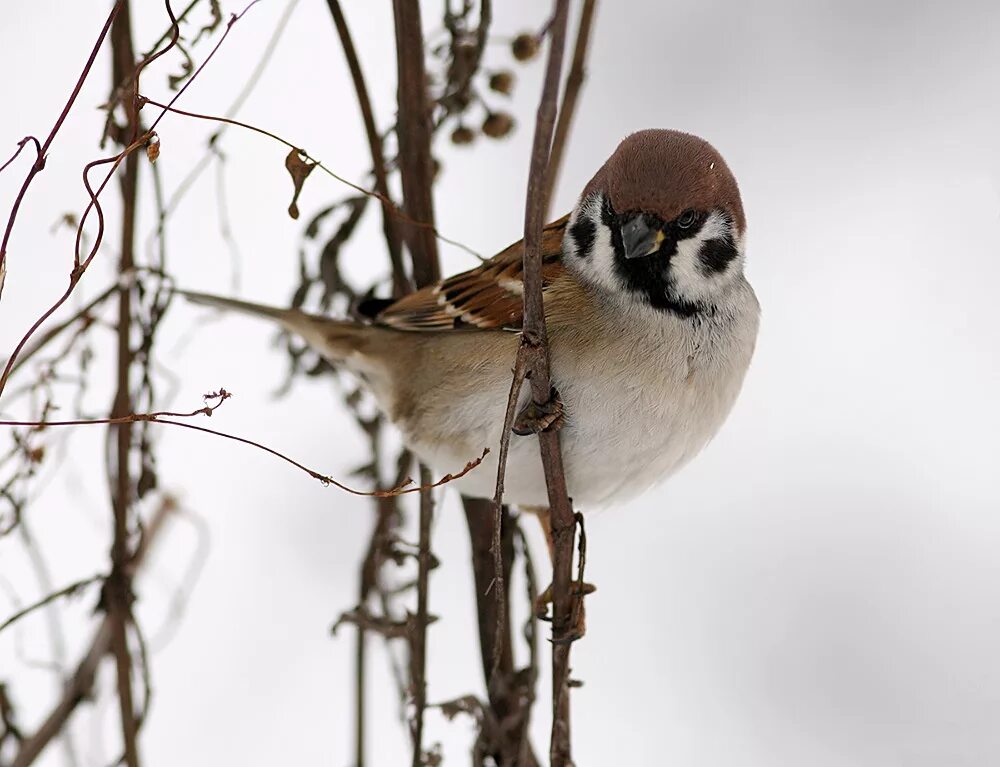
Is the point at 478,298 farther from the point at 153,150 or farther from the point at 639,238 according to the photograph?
the point at 153,150

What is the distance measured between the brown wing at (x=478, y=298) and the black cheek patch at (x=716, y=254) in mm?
221

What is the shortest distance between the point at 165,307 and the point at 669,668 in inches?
63.4

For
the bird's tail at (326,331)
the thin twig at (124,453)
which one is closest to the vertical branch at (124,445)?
the thin twig at (124,453)

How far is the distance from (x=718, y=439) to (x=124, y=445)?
185cm

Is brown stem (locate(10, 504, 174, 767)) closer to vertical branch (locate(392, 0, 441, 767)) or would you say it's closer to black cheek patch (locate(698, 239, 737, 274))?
vertical branch (locate(392, 0, 441, 767))

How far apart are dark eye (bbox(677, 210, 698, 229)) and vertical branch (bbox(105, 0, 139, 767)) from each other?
774mm

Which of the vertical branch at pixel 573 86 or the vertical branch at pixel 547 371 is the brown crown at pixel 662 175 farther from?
the vertical branch at pixel 547 371

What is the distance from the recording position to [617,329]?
1688 millimetres

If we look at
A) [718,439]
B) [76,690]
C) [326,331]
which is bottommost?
[76,690]

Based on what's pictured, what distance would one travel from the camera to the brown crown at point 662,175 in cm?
161

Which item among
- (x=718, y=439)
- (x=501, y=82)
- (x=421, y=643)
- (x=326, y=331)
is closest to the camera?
(x=421, y=643)

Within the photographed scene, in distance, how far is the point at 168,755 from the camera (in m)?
2.58

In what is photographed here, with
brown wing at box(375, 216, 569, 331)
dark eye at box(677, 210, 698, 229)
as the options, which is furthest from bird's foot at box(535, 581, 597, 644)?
dark eye at box(677, 210, 698, 229)

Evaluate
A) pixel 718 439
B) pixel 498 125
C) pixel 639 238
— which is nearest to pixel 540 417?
pixel 639 238
